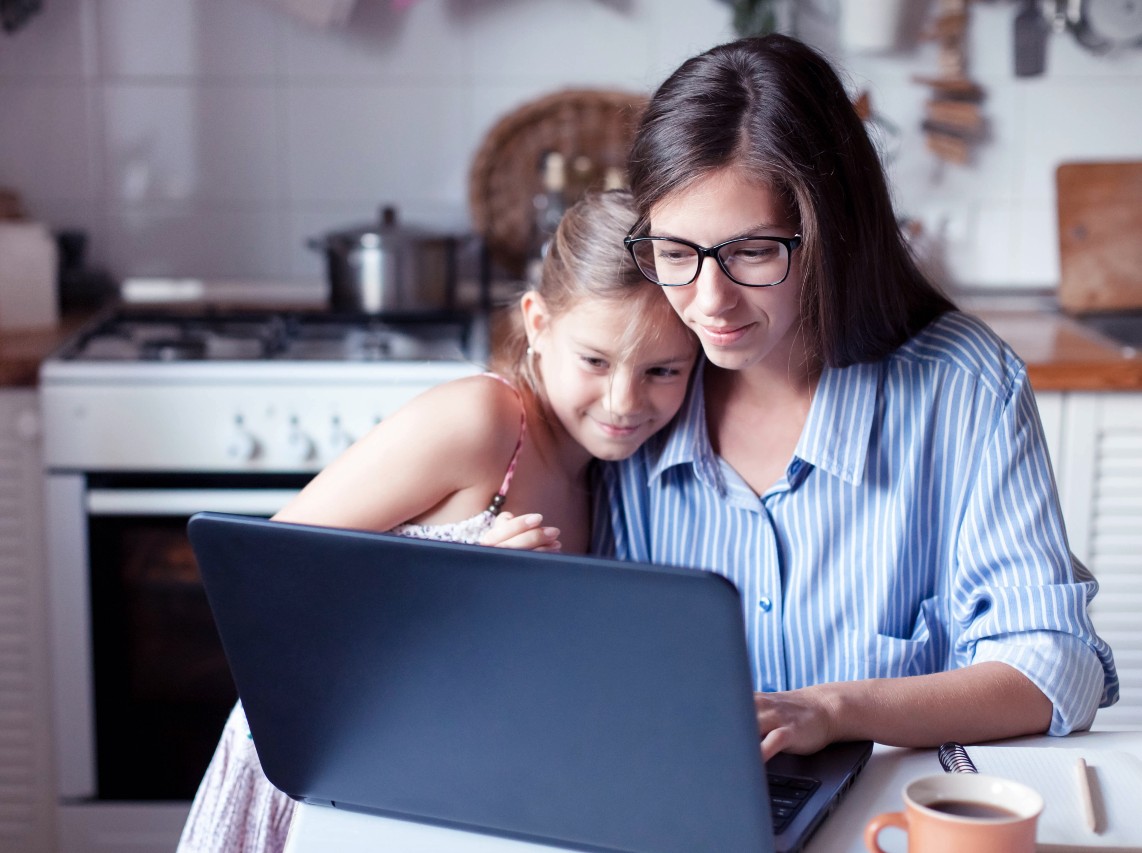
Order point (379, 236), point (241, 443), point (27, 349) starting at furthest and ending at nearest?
point (379, 236) → point (27, 349) → point (241, 443)

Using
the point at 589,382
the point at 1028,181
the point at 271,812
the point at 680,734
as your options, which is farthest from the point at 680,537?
the point at 1028,181

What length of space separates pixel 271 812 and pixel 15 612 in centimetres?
119

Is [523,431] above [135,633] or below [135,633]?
above

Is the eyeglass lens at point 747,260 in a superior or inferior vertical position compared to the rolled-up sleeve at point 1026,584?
superior

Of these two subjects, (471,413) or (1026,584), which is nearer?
(1026,584)

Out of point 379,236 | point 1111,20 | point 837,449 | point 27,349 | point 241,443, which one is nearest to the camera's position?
point 837,449

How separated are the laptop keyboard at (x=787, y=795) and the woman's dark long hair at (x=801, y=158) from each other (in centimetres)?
43

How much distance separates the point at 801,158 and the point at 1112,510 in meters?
1.25

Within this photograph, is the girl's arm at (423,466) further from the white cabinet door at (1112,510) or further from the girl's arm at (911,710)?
the white cabinet door at (1112,510)

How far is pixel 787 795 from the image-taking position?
0.87 m

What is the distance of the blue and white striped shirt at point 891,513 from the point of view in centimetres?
112

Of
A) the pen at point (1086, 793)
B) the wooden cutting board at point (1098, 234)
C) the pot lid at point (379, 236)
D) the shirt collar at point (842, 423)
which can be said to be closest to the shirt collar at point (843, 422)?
the shirt collar at point (842, 423)

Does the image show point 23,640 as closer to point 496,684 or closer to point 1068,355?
point 496,684

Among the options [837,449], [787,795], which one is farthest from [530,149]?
[787,795]
